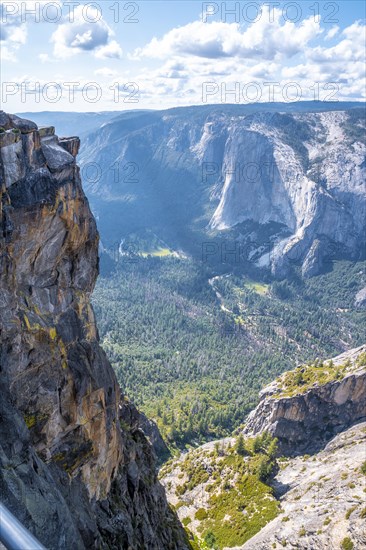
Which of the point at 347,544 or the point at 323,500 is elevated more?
the point at 347,544

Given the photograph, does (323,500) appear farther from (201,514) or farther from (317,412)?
(317,412)

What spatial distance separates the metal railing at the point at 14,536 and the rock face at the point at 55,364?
39.8 feet

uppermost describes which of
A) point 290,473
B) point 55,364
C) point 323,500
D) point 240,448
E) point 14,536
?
point 14,536

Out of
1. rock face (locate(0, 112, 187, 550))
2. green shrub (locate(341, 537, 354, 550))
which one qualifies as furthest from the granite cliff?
rock face (locate(0, 112, 187, 550))

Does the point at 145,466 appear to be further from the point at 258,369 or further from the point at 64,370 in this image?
the point at 258,369

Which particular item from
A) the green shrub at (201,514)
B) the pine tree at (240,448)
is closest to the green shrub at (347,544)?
the green shrub at (201,514)

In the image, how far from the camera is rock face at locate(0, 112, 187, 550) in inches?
770

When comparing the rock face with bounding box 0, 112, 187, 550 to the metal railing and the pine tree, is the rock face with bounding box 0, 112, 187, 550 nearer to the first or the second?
the metal railing

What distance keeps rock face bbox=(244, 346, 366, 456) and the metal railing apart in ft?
298

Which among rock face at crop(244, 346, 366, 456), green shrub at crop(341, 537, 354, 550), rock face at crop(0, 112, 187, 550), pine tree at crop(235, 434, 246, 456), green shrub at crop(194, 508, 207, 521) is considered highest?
rock face at crop(0, 112, 187, 550)

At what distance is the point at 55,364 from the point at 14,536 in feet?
72.2

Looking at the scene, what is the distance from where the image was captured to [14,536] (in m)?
5.22

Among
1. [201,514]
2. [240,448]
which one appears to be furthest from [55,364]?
[240,448]

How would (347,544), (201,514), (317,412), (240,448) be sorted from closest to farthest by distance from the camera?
(347,544), (201,514), (240,448), (317,412)
